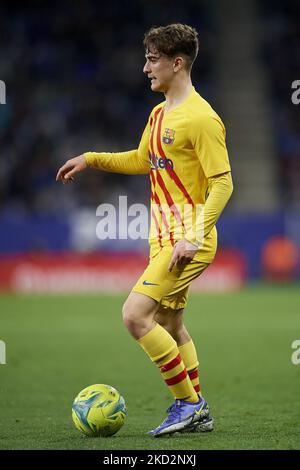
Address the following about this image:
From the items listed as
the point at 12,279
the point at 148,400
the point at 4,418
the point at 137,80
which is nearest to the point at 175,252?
the point at 4,418

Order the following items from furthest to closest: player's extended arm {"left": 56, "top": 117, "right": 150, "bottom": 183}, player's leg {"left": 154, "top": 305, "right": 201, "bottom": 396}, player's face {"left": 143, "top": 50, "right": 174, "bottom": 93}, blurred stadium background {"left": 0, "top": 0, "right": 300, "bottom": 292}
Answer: blurred stadium background {"left": 0, "top": 0, "right": 300, "bottom": 292} → player's extended arm {"left": 56, "top": 117, "right": 150, "bottom": 183} → player's leg {"left": 154, "top": 305, "right": 201, "bottom": 396} → player's face {"left": 143, "top": 50, "right": 174, "bottom": 93}

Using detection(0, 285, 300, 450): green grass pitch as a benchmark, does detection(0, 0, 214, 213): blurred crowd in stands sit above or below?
above

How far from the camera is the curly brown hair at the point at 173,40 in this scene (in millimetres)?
5590

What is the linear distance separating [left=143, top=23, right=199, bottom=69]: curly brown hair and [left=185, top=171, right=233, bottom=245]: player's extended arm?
791 millimetres

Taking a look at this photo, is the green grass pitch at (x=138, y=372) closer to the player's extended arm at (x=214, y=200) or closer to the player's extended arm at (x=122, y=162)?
the player's extended arm at (x=214, y=200)

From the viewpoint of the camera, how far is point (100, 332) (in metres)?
12.9

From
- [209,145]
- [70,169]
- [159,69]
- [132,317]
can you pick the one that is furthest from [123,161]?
[132,317]

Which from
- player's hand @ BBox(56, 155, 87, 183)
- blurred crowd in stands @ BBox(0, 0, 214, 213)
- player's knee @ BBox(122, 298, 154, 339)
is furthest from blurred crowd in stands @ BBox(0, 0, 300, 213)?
player's knee @ BBox(122, 298, 154, 339)

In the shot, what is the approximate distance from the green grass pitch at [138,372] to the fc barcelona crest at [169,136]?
1735 mm

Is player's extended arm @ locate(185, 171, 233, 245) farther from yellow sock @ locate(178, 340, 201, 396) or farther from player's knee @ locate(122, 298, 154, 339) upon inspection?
yellow sock @ locate(178, 340, 201, 396)

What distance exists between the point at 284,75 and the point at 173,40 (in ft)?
65.8

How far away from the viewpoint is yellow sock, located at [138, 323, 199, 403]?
5539mm

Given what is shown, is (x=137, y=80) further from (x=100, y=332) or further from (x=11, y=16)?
(x=100, y=332)
